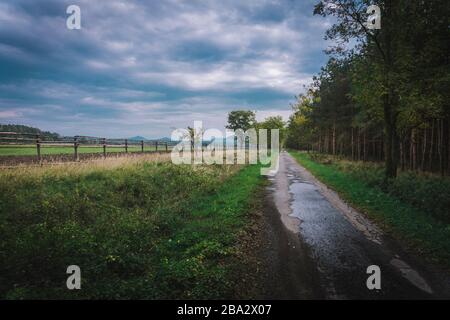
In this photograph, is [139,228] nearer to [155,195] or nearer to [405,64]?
[155,195]

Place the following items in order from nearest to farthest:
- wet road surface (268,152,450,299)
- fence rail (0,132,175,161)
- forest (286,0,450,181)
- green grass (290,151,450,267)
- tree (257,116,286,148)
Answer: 1. wet road surface (268,152,450,299)
2. green grass (290,151,450,267)
3. forest (286,0,450,181)
4. fence rail (0,132,175,161)
5. tree (257,116,286,148)

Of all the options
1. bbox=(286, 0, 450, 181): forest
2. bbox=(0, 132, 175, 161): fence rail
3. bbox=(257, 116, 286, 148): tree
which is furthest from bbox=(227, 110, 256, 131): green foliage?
bbox=(286, 0, 450, 181): forest

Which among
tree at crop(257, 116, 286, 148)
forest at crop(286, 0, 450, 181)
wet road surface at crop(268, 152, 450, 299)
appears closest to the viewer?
wet road surface at crop(268, 152, 450, 299)

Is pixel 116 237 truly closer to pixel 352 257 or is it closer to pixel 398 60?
pixel 352 257

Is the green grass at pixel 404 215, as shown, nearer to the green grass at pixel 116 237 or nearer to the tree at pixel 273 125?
the green grass at pixel 116 237

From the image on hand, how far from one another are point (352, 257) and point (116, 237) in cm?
608

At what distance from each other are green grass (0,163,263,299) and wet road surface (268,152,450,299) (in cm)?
183

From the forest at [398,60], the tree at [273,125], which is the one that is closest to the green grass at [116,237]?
the forest at [398,60]

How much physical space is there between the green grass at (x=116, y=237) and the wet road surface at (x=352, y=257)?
183 cm

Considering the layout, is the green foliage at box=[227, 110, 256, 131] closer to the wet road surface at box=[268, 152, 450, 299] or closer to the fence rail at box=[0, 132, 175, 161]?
the fence rail at box=[0, 132, 175, 161]

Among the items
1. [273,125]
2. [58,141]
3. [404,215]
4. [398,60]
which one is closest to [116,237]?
[404,215]

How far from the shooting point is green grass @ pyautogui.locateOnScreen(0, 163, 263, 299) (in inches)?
204

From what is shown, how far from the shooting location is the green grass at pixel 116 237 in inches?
204

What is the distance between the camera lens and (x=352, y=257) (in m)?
6.62
